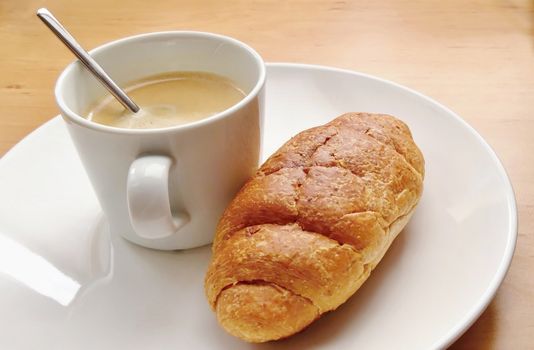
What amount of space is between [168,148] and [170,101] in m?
0.22

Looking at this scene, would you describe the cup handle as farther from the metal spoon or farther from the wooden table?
the wooden table

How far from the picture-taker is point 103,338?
0.75 metres

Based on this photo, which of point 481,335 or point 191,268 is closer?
point 481,335

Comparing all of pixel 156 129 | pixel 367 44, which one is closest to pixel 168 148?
pixel 156 129

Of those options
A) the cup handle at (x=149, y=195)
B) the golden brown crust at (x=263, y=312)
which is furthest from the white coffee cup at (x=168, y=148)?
the golden brown crust at (x=263, y=312)

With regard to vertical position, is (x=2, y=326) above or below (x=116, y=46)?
below

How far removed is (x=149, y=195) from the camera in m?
0.75

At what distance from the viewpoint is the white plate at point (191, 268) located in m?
0.74

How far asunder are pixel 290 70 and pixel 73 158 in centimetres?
46

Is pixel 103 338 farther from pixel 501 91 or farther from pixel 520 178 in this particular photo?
pixel 501 91

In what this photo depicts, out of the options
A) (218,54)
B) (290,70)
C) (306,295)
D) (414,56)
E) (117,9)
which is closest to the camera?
(306,295)

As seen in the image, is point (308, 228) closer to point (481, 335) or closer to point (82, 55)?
point (481, 335)

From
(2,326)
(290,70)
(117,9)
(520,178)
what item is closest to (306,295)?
(2,326)

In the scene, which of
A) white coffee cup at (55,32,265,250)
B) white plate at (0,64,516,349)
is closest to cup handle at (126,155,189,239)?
white coffee cup at (55,32,265,250)
